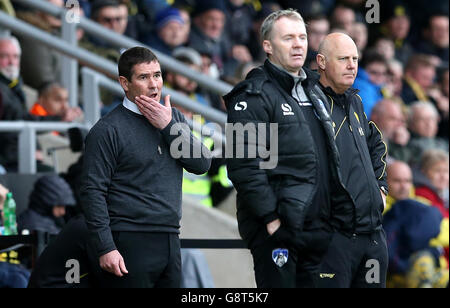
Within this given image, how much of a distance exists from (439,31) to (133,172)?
9.69m

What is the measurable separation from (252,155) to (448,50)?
32.2 ft

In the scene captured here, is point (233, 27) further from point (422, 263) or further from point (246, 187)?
point (246, 187)

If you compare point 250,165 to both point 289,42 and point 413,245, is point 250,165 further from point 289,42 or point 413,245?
point 413,245

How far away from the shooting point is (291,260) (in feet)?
17.4

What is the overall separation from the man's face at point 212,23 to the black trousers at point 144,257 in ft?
22.6

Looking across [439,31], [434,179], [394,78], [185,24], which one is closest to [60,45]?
[185,24]

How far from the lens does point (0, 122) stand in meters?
8.22

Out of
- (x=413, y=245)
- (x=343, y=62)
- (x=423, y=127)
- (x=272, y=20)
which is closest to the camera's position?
(x=272, y=20)

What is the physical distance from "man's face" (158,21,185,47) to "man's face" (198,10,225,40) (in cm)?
99

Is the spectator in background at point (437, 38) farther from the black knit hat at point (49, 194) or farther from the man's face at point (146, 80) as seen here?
the man's face at point (146, 80)

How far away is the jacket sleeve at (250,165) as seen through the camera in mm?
5211

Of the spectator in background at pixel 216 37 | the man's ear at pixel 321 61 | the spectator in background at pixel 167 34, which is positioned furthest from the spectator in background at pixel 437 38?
the man's ear at pixel 321 61

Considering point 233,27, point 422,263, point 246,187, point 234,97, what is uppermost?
point 233,27
